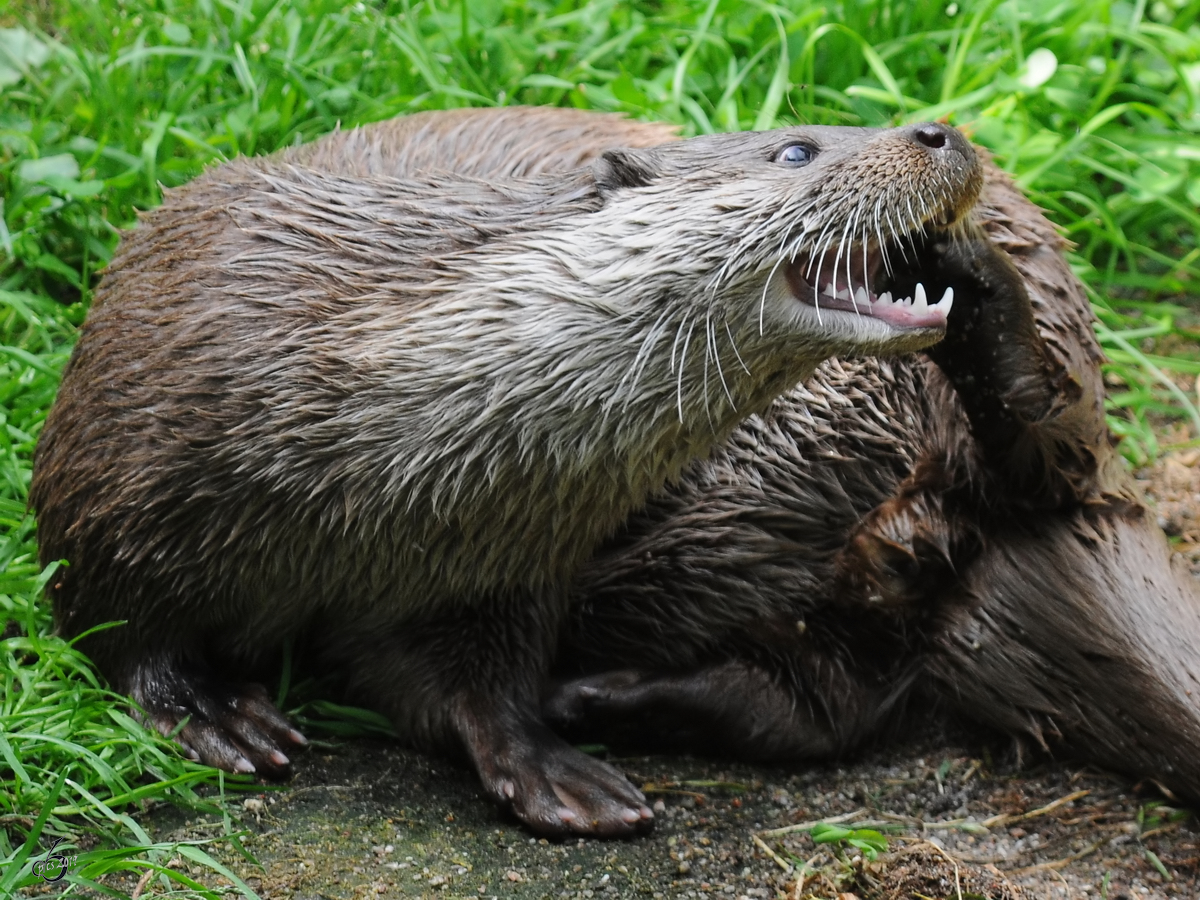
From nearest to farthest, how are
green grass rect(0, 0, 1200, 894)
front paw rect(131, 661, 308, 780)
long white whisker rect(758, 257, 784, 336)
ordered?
long white whisker rect(758, 257, 784, 336) < front paw rect(131, 661, 308, 780) < green grass rect(0, 0, 1200, 894)

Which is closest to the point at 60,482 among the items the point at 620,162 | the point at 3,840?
the point at 3,840

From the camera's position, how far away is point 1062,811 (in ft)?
8.14

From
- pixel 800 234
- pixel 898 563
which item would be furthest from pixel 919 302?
pixel 898 563

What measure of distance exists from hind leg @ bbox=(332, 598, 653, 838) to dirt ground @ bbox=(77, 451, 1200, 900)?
Result: 81mm

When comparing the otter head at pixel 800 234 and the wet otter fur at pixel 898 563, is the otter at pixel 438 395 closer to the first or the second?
the otter head at pixel 800 234

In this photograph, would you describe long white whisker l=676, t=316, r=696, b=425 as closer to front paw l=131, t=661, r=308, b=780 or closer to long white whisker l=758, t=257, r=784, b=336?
long white whisker l=758, t=257, r=784, b=336

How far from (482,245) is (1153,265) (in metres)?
2.30

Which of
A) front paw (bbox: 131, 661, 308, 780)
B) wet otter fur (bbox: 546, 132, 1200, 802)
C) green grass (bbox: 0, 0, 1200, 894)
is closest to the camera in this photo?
front paw (bbox: 131, 661, 308, 780)

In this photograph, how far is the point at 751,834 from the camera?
93.4 inches

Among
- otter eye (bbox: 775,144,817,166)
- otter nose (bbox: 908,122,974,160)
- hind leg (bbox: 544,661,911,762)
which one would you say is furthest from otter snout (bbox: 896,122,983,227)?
hind leg (bbox: 544,661,911,762)

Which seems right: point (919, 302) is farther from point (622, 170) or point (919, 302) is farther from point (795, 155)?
point (622, 170)

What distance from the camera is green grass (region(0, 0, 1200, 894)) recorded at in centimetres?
326

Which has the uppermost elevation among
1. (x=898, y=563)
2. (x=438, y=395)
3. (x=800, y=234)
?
(x=800, y=234)

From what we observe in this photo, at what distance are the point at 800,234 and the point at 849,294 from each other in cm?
12
